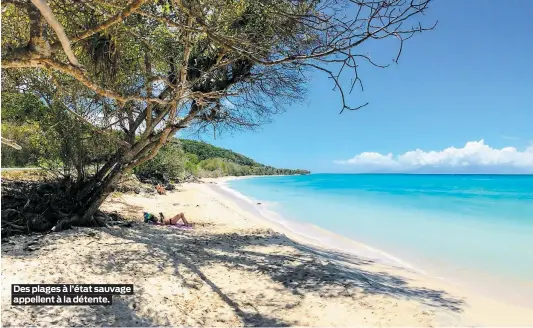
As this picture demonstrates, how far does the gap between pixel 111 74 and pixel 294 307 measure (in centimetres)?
399

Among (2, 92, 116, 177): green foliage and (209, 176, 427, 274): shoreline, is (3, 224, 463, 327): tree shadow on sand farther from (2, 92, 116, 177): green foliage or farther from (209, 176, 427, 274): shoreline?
(2, 92, 116, 177): green foliage

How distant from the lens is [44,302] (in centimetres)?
316

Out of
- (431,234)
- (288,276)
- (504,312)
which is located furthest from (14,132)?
(431,234)

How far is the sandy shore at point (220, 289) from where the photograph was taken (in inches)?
132

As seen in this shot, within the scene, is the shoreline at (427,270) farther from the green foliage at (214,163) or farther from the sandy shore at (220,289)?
the green foliage at (214,163)

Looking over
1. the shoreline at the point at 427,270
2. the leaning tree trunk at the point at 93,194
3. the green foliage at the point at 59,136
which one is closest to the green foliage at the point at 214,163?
the shoreline at the point at 427,270
